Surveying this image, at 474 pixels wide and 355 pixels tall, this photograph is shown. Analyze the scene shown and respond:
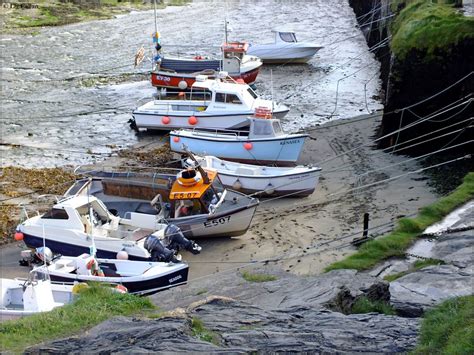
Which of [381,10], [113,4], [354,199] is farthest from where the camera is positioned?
[113,4]

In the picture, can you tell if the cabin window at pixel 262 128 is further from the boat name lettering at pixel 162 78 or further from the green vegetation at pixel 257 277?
the green vegetation at pixel 257 277

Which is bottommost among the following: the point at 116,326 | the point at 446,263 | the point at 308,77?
the point at 308,77

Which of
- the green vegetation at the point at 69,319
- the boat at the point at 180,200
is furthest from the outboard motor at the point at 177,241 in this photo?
the green vegetation at the point at 69,319

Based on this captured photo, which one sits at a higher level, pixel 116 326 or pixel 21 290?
pixel 116 326

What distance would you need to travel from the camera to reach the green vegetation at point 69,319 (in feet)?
37.4

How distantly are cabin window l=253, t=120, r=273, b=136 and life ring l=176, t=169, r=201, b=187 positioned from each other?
5.97 metres

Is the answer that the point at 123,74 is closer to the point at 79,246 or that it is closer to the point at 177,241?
the point at 79,246

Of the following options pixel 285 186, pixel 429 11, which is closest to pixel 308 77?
pixel 429 11

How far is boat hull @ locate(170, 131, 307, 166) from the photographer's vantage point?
2670 cm

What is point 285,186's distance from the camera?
23922mm

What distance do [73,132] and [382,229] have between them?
16.7 m

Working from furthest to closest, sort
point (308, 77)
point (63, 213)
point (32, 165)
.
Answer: point (308, 77) → point (32, 165) → point (63, 213)

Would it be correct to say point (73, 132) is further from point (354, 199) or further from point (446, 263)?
point (446, 263)

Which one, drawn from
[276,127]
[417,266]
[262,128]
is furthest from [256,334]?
[276,127]
